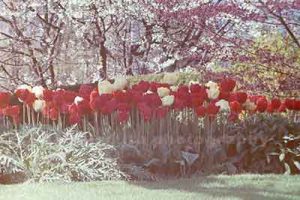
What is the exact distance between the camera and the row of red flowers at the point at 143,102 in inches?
222

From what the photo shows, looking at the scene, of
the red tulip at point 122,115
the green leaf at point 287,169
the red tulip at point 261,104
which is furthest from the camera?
the red tulip at point 261,104

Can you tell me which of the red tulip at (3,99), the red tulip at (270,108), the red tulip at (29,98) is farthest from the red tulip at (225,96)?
the red tulip at (3,99)

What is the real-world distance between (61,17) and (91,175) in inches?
→ 252

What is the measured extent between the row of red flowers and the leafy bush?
316 millimetres

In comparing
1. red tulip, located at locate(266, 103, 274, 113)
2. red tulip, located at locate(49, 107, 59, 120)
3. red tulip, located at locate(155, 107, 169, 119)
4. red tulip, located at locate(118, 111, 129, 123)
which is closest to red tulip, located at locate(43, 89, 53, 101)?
red tulip, located at locate(49, 107, 59, 120)

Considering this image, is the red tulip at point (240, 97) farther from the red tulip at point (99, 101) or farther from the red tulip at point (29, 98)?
the red tulip at point (29, 98)

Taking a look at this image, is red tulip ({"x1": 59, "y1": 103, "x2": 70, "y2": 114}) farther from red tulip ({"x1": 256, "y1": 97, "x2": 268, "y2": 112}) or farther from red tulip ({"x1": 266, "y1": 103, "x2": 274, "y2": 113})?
red tulip ({"x1": 266, "y1": 103, "x2": 274, "y2": 113})

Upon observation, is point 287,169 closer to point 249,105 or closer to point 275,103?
point 275,103

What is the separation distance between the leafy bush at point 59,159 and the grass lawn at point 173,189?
31 centimetres

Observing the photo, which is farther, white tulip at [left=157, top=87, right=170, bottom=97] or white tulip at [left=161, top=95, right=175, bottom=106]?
white tulip at [left=157, top=87, right=170, bottom=97]

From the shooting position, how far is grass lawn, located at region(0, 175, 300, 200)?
4262 millimetres

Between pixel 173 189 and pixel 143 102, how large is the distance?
1313 millimetres

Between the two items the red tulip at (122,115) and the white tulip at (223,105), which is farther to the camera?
the white tulip at (223,105)

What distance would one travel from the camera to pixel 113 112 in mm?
5984
